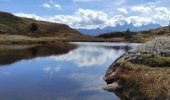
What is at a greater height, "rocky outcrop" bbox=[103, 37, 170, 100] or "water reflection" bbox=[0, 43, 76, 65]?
"rocky outcrop" bbox=[103, 37, 170, 100]

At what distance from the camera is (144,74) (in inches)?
1414

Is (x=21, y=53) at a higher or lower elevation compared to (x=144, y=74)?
lower

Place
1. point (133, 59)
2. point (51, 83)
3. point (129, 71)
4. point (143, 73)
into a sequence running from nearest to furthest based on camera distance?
point (143, 73) → point (129, 71) → point (133, 59) → point (51, 83)

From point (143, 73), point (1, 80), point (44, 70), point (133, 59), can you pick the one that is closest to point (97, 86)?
point (133, 59)

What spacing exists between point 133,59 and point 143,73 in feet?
20.5

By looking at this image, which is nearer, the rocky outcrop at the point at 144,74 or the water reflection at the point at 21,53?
the rocky outcrop at the point at 144,74

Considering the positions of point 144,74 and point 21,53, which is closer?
point 144,74

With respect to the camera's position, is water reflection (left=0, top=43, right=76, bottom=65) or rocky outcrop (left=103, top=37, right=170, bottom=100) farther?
water reflection (left=0, top=43, right=76, bottom=65)

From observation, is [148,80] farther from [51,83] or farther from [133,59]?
[51,83]

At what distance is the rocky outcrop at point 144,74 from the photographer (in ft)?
102

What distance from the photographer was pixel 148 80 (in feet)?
110

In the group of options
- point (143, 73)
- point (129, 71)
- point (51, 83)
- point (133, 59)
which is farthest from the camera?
point (51, 83)

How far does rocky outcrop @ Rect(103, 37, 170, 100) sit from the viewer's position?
102 ft

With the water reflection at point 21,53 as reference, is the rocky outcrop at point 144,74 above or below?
above
